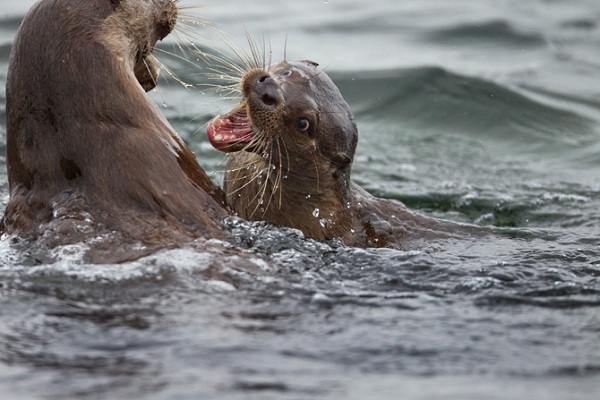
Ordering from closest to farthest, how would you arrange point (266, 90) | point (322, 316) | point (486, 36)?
point (322, 316), point (266, 90), point (486, 36)

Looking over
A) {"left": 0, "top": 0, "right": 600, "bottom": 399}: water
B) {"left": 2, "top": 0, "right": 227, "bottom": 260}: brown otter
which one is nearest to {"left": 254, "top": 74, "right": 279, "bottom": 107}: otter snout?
{"left": 0, "top": 0, "right": 600, "bottom": 399}: water

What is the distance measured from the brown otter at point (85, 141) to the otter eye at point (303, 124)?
937mm

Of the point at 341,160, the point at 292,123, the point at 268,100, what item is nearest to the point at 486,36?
the point at 341,160

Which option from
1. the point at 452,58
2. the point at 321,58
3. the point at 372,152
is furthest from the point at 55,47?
the point at 452,58

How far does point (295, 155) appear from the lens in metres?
6.09

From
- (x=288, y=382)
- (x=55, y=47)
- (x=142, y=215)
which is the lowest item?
(x=288, y=382)

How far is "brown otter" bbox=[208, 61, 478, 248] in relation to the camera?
587 cm

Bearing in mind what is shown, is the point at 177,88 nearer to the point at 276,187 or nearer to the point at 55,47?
the point at 276,187

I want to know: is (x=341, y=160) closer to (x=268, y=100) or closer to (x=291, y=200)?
(x=291, y=200)

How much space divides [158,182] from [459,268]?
1430 millimetres

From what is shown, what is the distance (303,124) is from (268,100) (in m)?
0.26

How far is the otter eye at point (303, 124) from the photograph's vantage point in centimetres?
598

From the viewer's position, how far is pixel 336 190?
252 inches

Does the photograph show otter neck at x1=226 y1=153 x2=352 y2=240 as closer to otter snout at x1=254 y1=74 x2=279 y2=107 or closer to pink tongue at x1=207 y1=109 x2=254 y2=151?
pink tongue at x1=207 y1=109 x2=254 y2=151
